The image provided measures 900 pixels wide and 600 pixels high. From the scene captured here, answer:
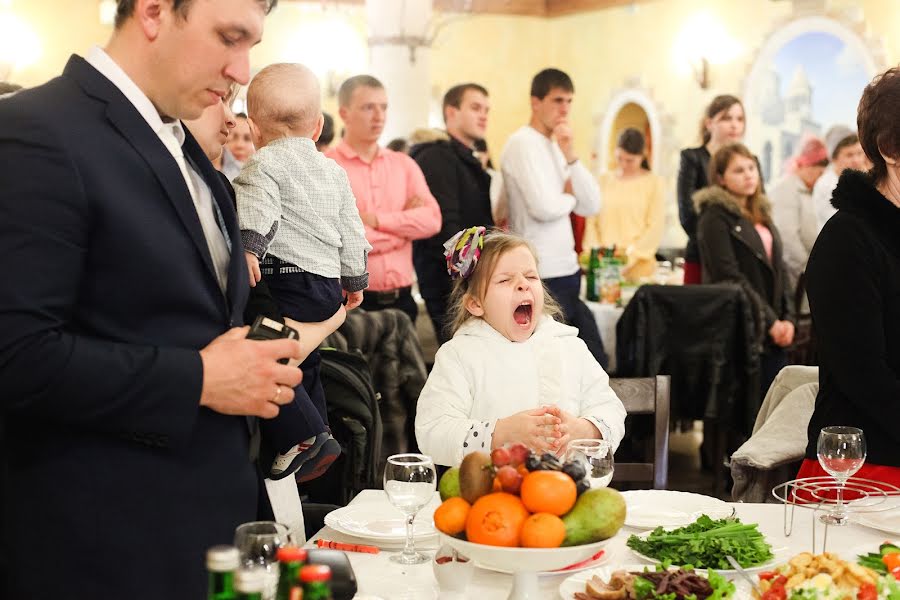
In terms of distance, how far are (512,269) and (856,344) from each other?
2.66 ft

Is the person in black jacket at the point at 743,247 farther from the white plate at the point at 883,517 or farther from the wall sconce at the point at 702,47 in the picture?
the wall sconce at the point at 702,47

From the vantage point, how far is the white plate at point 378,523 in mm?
1979

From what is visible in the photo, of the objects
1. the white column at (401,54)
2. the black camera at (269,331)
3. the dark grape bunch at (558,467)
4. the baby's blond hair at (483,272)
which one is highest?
the white column at (401,54)

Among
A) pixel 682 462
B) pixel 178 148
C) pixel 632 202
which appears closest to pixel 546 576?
pixel 178 148

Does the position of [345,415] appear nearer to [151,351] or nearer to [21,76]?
[151,351]

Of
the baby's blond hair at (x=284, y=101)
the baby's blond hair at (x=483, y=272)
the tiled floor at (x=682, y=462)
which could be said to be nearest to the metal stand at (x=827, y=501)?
the baby's blond hair at (x=483, y=272)

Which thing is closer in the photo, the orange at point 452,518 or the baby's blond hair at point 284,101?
the orange at point 452,518

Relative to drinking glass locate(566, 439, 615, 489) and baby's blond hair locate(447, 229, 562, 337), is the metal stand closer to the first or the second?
drinking glass locate(566, 439, 615, 489)

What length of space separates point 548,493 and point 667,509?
2.51 ft

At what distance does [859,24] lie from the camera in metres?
9.35

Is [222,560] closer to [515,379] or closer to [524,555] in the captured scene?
[524,555]

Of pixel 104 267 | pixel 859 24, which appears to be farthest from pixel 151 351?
pixel 859 24

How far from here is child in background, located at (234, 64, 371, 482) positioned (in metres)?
2.87

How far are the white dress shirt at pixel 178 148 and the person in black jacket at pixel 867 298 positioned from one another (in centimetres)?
152
